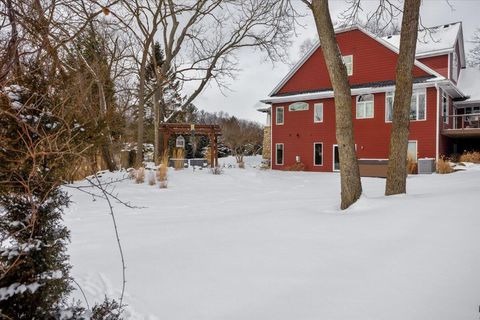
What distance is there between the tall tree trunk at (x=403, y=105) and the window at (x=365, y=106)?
11775mm

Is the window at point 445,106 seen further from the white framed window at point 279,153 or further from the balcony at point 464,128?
the white framed window at point 279,153

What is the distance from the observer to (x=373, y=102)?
55.1 feet

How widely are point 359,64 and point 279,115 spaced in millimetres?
5257

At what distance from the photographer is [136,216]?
18.7 ft

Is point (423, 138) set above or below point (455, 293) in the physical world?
above

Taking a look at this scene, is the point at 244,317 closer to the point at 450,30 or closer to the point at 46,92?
the point at 46,92

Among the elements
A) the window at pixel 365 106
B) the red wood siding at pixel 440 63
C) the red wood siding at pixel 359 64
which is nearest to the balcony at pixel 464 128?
the red wood siding at pixel 440 63

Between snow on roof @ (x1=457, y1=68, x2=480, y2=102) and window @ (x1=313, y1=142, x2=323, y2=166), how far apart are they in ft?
27.5

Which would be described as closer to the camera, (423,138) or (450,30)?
(423,138)

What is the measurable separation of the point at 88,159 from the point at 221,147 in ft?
116

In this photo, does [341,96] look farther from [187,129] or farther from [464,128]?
[464,128]

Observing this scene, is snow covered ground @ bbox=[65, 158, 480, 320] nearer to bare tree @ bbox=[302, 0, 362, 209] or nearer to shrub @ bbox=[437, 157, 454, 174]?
bare tree @ bbox=[302, 0, 362, 209]

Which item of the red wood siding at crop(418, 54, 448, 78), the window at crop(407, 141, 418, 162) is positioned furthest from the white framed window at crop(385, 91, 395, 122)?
the red wood siding at crop(418, 54, 448, 78)

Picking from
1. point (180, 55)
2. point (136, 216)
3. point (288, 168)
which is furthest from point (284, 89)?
point (136, 216)
